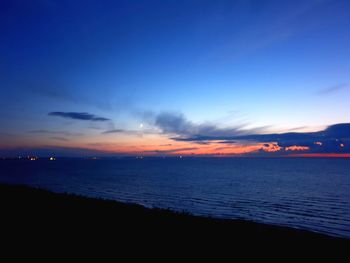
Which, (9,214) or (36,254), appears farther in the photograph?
(9,214)

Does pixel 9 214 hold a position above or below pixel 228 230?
above

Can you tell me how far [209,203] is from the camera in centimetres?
4878

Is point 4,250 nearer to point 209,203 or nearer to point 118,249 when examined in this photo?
point 118,249

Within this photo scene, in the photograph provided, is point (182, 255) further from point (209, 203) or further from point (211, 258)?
point (209, 203)

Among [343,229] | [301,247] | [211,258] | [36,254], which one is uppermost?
[36,254]

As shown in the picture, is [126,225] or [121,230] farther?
[126,225]

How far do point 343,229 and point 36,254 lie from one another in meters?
32.9

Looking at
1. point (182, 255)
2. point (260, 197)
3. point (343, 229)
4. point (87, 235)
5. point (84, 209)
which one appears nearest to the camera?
Result: point (182, 255)

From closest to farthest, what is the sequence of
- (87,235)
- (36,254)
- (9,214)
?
(36,254) → (87,235) → (9,214)

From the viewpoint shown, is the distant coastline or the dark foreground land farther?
the distant coastline

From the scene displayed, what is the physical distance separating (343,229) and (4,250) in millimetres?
33860

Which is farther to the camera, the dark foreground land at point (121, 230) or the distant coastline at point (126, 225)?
the distant coastline at point (126, 225)

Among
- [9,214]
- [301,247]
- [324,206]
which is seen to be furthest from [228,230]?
[324,206]

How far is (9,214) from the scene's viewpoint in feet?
63.3
